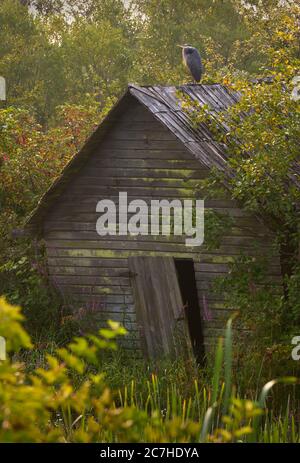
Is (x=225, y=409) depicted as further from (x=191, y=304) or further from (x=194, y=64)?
(x=194, y=64)

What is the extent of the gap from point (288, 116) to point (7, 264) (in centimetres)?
507

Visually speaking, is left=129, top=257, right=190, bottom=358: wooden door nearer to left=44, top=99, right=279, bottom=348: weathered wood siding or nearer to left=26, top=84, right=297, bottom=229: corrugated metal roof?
left=44, top=99, right=279, bottom=348: weathered wood siding

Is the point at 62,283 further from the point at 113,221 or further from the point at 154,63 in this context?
the point at 154,63

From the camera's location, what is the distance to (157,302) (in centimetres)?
1412

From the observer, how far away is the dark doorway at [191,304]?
47.1 feet

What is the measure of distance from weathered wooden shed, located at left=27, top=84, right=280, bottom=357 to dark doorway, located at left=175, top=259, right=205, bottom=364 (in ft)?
0.18

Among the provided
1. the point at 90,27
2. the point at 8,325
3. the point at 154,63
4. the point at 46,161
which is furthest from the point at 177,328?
the point at 90,27

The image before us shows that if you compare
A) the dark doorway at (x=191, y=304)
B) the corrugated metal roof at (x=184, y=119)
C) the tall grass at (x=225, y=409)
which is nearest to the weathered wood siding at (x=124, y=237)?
the corrugated metal roof at (x=184, y=119)

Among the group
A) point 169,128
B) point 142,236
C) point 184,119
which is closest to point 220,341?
point 169,128

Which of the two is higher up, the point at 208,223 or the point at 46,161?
the point at 46,161

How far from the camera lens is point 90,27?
34.8 m

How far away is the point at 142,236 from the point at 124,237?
29 cm

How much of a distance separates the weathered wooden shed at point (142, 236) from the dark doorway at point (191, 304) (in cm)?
6

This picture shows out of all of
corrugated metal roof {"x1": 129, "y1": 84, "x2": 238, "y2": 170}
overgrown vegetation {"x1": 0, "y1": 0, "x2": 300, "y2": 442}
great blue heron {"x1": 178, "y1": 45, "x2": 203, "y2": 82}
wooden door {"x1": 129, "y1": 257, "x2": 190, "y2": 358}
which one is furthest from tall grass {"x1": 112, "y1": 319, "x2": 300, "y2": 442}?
great blue heron {"x1": 178, "y1": 45, "x2": 203, "y2": 82}
